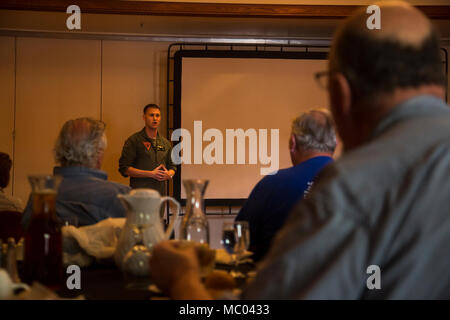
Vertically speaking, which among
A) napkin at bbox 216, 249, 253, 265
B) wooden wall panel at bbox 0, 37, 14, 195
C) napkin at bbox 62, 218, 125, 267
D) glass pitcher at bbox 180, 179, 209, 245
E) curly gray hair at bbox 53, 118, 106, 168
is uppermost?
wooden wall panel at bbox 0, 37, 14, 195

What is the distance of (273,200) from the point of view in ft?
7.43

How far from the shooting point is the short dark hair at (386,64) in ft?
2.63

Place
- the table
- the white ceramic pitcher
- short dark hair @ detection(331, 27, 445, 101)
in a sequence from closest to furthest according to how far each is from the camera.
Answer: short dark hair @ detection(331, 27, 445, 101), the table, the white ceramic pitcher

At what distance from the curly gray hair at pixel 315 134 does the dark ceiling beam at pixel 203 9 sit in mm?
2842

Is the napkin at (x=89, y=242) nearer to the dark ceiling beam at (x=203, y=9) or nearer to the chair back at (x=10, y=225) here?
the chair back at (x=10, y=225)

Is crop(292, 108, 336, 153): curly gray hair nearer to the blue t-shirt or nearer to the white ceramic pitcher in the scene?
the blue t-shirt

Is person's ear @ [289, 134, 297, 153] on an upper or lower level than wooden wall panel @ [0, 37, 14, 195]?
lower

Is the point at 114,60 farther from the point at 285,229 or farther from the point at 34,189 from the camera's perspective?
the point at 285,229

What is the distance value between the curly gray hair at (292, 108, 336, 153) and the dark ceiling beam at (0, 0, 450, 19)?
284 cm

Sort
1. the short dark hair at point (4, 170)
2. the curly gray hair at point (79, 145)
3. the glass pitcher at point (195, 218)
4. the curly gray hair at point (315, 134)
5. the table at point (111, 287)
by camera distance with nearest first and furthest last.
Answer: the table at point (111, 287) → the glass pitcher at point (195, 218) → the curly gray hair at point (79, 145) → the curly gray hair at point (315, 134) → the short dark hair at point (4, 170)

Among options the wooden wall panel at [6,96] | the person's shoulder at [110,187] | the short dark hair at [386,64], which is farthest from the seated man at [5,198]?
the wooden wall panel at [6,96]

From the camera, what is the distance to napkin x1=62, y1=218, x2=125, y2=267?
4.94ft

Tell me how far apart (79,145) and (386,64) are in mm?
1597

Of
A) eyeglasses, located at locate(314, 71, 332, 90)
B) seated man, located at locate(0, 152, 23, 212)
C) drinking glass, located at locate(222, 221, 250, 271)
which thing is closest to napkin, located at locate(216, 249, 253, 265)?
drinking glass, located at locate(222, 221, 250, 271)
